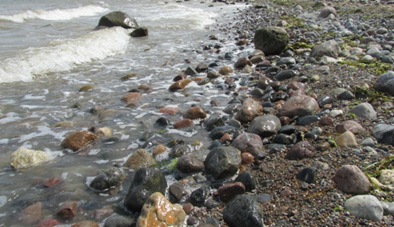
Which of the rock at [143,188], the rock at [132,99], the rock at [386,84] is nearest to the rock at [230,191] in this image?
the rock at [143,188]

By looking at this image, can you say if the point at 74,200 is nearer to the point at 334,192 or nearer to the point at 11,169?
the point at 11,169

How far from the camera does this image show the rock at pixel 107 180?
3.90m

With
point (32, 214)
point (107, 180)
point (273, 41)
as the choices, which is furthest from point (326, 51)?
point (32, 214)

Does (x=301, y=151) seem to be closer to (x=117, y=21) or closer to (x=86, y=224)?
(x=86, y=224)

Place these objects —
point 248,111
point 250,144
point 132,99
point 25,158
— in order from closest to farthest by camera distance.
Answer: point 25,158, point 250,144, point 248,111, point 132,99

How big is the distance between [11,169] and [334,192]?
3.60 meters

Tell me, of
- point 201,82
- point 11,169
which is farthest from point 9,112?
point 201,82

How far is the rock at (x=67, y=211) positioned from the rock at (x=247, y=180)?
5.49 feet

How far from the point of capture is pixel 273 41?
9430mm

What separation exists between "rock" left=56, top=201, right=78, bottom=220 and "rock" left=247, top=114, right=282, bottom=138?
2.49m

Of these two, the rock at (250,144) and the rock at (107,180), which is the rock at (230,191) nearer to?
the rock at (250,144)

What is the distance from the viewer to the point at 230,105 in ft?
20.0

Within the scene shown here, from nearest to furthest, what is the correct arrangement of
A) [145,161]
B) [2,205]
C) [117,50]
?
[2,205] → [145,161] → [117,50]

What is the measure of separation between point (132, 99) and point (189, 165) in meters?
2.80
